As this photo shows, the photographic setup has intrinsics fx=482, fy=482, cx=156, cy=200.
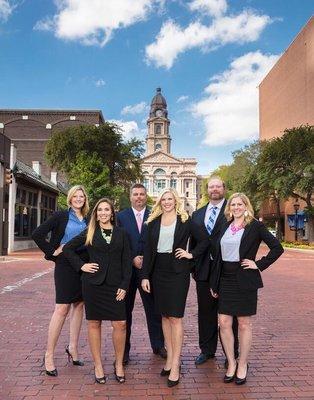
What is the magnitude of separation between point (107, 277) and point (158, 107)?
139 metres

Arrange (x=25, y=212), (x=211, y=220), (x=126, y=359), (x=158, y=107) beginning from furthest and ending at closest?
(x=158, y=107) < (x=25, y=212) < (x=211, y=220) < (x=126, y=359)

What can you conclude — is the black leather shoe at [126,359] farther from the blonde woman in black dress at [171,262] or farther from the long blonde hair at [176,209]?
the long blonde hair at [176,209]

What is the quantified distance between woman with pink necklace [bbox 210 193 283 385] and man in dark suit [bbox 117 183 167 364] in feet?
3.14

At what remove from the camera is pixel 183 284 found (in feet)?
15.9

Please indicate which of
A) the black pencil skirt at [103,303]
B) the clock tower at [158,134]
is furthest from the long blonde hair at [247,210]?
the clock tower at [158,134]

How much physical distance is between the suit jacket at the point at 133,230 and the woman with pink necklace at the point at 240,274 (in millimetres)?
952

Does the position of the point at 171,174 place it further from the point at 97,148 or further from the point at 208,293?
the point at 208,293

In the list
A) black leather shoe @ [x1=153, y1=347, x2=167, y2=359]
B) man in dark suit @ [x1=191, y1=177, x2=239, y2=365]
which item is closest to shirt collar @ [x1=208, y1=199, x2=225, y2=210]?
man in dark suit @ [x1=191, y1=177, x2=239, y2=365]

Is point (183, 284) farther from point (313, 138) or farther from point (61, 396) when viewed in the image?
point (313, 138)

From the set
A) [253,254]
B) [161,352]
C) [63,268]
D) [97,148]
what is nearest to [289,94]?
[97,148]

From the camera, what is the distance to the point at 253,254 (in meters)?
4.90

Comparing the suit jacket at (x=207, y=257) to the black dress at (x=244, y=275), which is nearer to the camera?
the black dress at (x=244, y=275)

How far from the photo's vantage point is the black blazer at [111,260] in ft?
15.3

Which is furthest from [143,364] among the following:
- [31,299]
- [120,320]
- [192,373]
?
[31,299]
